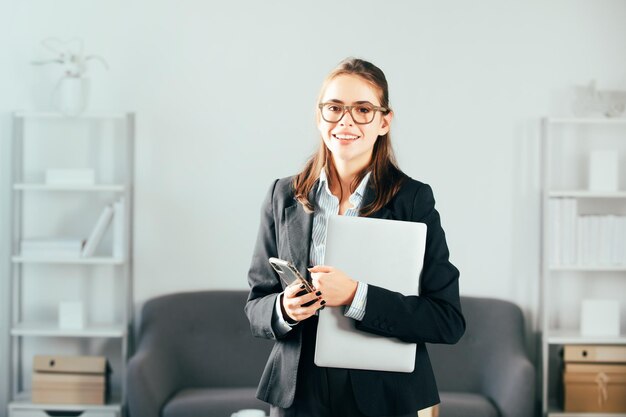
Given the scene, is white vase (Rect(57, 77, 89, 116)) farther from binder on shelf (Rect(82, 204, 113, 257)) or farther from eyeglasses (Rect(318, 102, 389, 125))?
eyeglasses (Rect(318, 102, 389, 125))

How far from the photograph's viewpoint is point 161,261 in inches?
180

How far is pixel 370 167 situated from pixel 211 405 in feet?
8.13

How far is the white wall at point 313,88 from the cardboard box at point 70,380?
0.46 metres

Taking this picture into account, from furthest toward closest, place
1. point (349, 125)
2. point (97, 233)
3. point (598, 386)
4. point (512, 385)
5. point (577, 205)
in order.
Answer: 1. point (577, 205)
2. point (97, 233)
3. point (598, 386)
4. point (512, 385)
5. point (349, 125)

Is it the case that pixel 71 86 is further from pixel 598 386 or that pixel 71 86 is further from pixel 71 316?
pixel 598 386

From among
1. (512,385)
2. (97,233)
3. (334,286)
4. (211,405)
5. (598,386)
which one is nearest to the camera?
(334,286)

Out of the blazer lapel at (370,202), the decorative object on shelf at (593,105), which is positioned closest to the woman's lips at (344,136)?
the blazer lapel at (370,202)

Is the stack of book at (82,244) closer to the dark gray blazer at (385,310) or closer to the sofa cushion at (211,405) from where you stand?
the sofa cushion at (211,405)

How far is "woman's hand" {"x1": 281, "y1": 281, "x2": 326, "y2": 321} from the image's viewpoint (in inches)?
57.9

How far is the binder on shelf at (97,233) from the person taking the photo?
4297 mm

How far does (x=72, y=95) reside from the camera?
169 inches

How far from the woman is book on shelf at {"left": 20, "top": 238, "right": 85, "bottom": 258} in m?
2.81

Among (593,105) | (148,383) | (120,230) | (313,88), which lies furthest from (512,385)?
(120,230)

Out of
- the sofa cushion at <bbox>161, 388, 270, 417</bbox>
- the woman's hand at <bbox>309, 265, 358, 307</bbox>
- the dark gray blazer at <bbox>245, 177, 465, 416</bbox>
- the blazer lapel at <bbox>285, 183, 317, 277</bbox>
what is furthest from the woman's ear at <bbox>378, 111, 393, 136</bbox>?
the sofa cushion at <bbox>161, 388, 270, 417</bbox>
